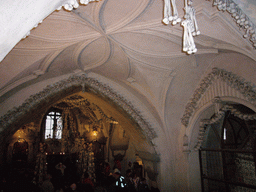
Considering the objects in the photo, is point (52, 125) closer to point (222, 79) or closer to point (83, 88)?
point (83, 88)

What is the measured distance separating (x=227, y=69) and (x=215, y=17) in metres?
1.77

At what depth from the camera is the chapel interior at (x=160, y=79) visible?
3.99m

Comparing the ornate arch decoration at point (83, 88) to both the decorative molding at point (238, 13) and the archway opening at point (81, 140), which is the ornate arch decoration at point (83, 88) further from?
the decorative molding at point (238, 13)

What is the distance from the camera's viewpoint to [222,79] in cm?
491

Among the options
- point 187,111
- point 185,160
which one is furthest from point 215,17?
point 185,160

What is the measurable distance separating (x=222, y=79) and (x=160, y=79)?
66.3 inches

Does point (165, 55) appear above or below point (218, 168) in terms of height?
above

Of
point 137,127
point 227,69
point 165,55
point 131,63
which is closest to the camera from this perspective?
point 227,69

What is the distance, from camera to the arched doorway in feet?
16.3

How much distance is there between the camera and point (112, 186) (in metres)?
4.40

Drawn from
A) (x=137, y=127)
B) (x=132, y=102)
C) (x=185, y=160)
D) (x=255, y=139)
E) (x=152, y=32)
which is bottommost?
(x=185, y=160)

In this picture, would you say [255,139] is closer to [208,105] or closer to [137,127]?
[208,105]

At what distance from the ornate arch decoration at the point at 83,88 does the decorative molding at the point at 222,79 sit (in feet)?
4.04

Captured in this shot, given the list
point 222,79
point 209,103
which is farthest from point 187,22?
point 209,103
